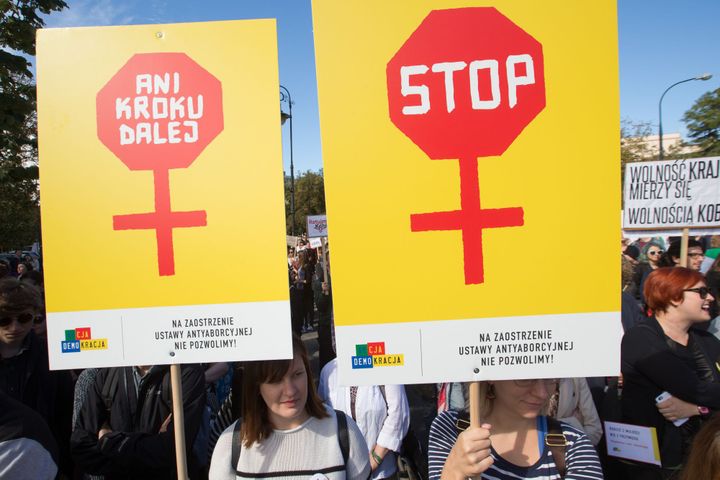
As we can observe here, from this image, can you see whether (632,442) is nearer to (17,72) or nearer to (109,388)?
(109,388)

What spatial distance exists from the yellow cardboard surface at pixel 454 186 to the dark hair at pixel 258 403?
0.56 m

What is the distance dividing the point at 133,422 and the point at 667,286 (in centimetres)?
277

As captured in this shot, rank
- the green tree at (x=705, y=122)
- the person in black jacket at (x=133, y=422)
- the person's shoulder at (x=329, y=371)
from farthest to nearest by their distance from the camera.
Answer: the green tree at (x=705, y=122) → the person's shoulder at (x=329, y=371) → the person in black jacket at (x=133, y=422)

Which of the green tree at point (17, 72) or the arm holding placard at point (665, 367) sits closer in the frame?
the arm holding placard at point (665, 367)

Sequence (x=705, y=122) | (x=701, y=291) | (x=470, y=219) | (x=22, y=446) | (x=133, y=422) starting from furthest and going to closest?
(x=705, y=122), (x=701, y=291), (x=133, y=422), (x=22, y=446), (x=470, y=219)

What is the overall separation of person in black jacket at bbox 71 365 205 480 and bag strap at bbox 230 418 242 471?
1.55 ft

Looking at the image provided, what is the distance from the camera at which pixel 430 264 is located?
55.2 inches

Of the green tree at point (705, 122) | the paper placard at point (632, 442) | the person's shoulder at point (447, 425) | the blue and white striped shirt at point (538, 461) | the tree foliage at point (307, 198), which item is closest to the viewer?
the blue and white striped shirt at point (538, 461)

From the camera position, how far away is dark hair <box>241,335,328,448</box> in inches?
70.7

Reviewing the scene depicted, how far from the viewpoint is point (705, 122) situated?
1566cm

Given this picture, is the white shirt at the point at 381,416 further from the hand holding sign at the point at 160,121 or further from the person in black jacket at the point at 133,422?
the hand holding sign at the point at 160,121

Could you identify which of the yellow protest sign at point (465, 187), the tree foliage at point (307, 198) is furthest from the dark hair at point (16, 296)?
the tree foliage at point (307, 198)

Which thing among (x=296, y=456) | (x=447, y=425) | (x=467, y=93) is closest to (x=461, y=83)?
(x=467, y=93)

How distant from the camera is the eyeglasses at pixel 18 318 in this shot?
8.46 ft
